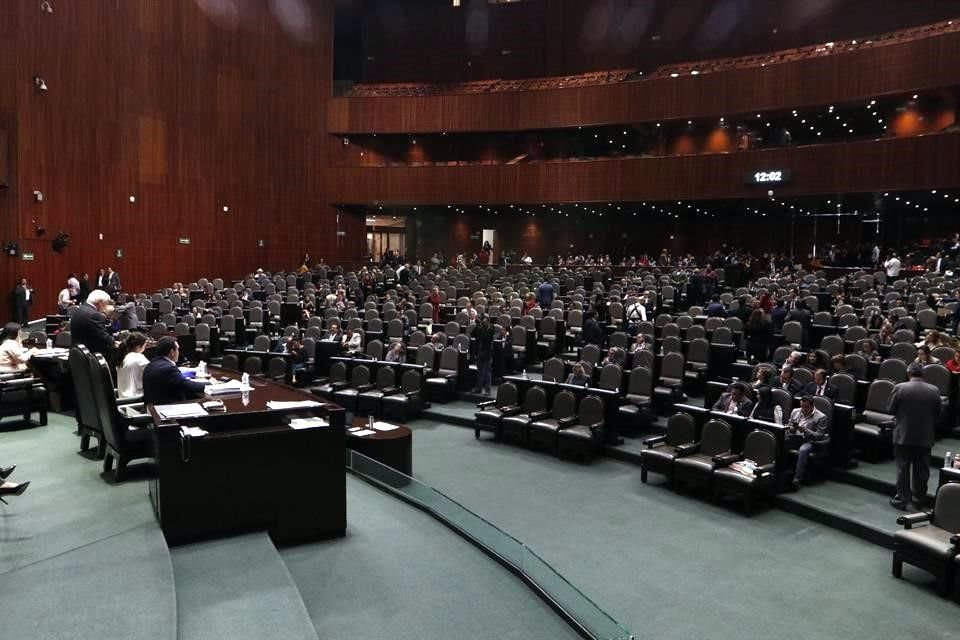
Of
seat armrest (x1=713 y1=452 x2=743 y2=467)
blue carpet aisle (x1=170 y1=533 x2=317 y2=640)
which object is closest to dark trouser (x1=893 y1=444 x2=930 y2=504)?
seat armrest (x1=713 y1=452 x2=743 y2=467)

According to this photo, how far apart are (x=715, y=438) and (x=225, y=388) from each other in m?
4.70

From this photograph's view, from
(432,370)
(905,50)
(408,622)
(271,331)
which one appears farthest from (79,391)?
(905,50)

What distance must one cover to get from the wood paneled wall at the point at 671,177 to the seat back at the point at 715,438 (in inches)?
589

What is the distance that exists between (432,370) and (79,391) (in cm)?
590

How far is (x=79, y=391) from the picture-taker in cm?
570

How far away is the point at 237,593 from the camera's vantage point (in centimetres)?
373

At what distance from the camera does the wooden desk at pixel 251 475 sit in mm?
4312

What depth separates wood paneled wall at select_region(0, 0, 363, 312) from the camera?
16812mm

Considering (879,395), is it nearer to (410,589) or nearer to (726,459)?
(726,459)

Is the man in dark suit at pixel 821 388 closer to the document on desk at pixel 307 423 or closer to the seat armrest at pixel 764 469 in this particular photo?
the seat armrest at pixel 764 469

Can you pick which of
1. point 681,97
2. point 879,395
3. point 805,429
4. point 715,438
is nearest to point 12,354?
point 715,438

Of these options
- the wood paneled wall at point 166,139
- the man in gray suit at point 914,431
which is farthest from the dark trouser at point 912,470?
the wood paneled wall at point 166,139

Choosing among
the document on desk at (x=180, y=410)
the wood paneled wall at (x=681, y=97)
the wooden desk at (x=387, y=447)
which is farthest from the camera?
the wood paneled wall at (x=681, y=97)

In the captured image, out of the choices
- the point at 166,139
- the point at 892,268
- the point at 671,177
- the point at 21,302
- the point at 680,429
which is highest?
the point at 166,139
